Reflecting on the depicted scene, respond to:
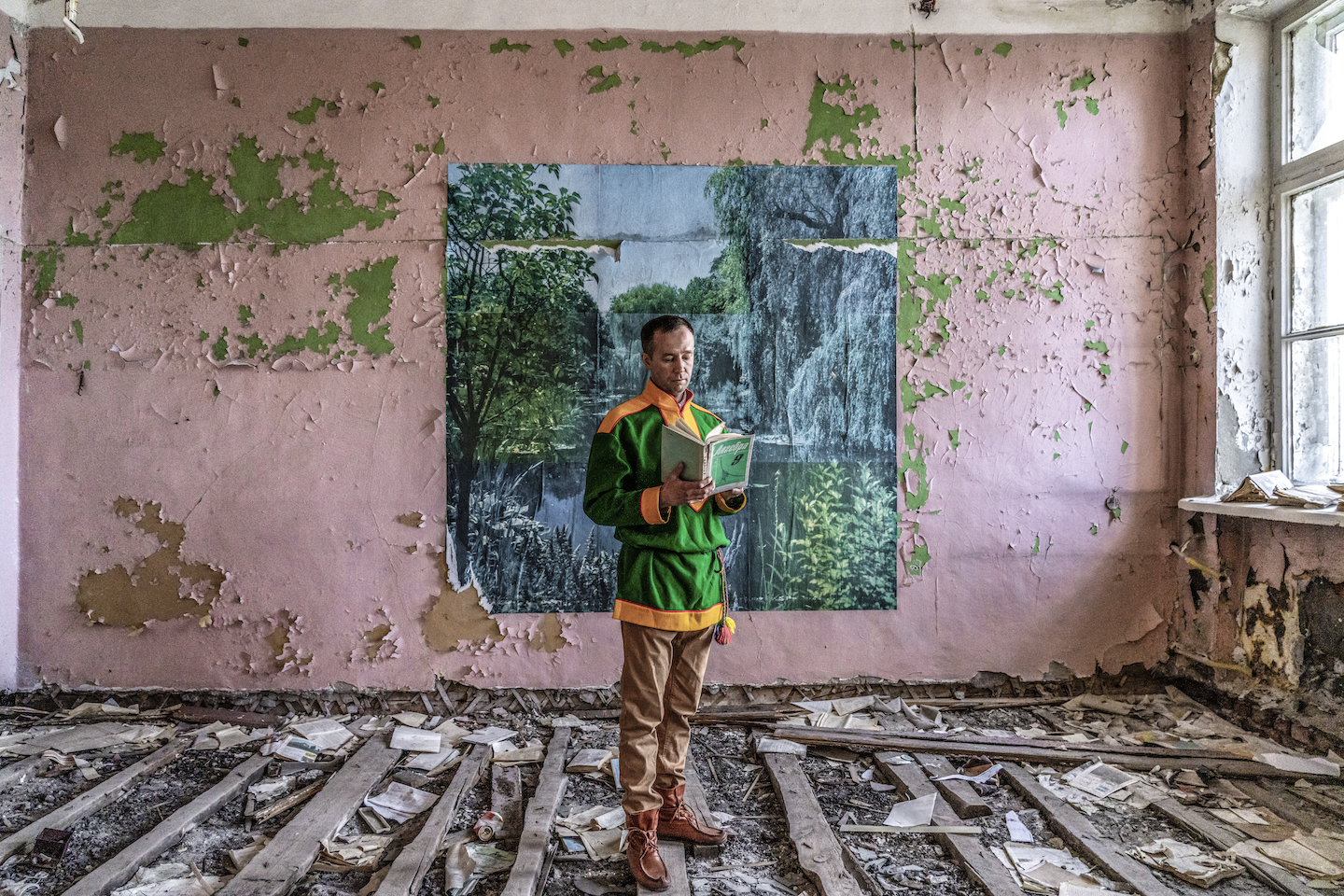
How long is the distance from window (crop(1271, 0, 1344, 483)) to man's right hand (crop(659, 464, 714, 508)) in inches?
117

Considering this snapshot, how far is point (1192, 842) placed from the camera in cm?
238

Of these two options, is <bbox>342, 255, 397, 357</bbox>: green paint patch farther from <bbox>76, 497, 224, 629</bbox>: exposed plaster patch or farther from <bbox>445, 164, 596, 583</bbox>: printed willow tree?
<bbox>76, 497, 224, 629</bbox>: exposed plaster patch

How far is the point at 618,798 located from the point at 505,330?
204 centimetres

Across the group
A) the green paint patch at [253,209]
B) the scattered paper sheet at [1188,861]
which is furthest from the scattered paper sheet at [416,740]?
the scattered paper sheet at [1188,861]

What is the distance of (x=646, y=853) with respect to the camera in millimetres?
2125

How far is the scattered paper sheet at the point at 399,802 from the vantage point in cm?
256

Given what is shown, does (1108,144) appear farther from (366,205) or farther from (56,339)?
(56,339)

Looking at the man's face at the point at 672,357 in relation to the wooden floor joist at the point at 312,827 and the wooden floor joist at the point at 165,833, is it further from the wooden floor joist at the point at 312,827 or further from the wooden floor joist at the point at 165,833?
the wooden floor joist at the point at 165,833

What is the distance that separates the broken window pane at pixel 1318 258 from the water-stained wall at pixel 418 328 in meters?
0.35

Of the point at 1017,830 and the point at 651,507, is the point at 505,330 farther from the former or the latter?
the point at 1017,830

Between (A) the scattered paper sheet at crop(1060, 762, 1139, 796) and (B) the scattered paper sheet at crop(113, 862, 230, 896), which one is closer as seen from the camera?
(B) the scattered paper sheet at crop(113, 862, 230, 896)

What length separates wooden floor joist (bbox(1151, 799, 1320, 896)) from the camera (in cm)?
213

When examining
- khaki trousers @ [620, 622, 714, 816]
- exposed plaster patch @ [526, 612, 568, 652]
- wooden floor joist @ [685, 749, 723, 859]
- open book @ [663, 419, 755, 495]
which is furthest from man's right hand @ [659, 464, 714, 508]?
exposed plaster patch @ [526, 612, 568, 652]

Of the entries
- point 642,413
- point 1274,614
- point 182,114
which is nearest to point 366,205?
point 182,114
